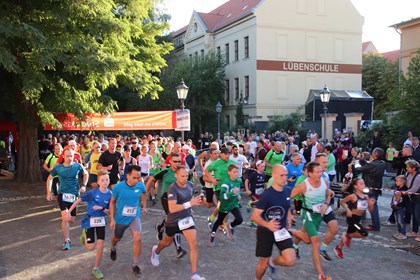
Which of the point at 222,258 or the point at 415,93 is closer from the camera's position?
the point at 222,258

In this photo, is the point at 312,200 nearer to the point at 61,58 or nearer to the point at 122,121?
the point at 61,58

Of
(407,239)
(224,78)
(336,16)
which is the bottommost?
(407,239)

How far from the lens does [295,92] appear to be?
39.7 m

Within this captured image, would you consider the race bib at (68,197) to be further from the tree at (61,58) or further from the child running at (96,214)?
the tree at (61,58)


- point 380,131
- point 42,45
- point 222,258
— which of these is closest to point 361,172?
point 222,258

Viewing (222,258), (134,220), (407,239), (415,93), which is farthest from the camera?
(415,93)

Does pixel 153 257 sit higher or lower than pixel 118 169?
lower

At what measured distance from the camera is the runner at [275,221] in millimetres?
5523

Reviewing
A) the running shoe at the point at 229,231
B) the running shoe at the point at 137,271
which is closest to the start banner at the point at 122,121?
the running shoe at the point at 229,231

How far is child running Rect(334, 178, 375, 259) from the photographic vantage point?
7148 mm

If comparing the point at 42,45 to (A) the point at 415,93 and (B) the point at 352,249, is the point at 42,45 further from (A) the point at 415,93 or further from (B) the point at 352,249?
(A) the point at 415,93

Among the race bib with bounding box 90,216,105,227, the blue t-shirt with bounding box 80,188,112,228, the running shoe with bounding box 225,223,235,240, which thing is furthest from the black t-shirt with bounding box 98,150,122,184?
the race bib with bounding box 90,216,105,227

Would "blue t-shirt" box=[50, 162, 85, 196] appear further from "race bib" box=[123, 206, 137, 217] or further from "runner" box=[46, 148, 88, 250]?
"race bib" box=[123, 206, 137, 217]

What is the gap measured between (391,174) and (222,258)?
41.9 ft
